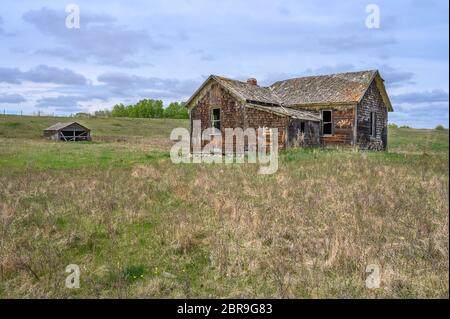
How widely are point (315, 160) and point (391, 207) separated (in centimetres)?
853

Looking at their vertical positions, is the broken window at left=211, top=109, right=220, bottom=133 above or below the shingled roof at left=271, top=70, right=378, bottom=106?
below

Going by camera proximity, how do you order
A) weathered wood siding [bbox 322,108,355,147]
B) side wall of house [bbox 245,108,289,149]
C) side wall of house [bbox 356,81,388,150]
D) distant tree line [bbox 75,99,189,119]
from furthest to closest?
1. distant tree line [bbox 75,99,189,119]
2. side wall of house [bbox 356,81,388,150]
3. weathered wood siding [bbox 322,108,355,147]
4. side wall of house [bbox 245,108,289,149]

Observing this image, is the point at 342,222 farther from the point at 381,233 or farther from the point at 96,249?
the point at 96,249

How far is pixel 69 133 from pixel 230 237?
153 ft

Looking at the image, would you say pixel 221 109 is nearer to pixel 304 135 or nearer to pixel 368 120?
pixel 304 135

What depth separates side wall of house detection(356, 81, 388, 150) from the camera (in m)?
24.3

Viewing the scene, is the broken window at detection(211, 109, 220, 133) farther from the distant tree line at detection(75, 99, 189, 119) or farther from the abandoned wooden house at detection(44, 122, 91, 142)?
the distant tree line at detection(75, 99, 189, 119)

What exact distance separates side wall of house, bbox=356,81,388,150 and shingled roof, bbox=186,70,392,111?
755 millimetres

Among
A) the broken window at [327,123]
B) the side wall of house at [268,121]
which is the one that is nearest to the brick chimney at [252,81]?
the broken window at [327,123]

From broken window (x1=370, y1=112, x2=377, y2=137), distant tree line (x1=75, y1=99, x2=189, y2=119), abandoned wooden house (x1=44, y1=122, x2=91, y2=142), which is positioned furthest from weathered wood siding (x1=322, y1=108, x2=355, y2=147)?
distant tree line (x1=75, y1=99, x2=189, y2=119)

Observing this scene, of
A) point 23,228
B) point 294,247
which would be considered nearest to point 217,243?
point 294,247

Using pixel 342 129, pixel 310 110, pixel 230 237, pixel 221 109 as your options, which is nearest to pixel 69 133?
pixel 221 109

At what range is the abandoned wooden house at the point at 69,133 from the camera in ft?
156

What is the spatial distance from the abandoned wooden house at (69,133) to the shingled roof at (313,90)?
27.7 m
